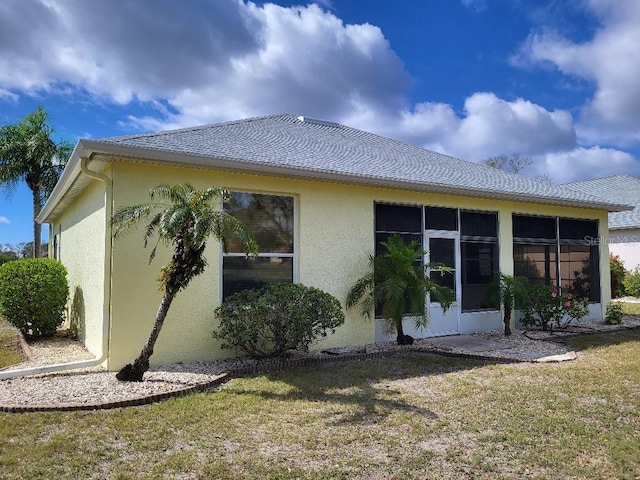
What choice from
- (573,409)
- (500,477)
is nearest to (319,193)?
(573,409)

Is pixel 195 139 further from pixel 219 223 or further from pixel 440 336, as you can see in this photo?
pixel 440 336

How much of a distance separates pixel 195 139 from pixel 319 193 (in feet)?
7.78

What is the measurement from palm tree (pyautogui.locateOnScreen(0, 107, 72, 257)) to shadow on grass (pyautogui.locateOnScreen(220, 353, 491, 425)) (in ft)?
65.7

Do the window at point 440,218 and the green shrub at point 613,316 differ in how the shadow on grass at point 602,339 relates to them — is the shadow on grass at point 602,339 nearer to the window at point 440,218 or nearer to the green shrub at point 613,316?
the green shrub at point 613,316

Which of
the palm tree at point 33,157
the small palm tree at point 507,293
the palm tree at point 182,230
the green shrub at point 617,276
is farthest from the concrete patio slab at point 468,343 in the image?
the palm tree at point 33,157

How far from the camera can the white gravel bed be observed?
17.3ft

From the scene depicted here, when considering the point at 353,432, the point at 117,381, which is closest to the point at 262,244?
the point at 117,381

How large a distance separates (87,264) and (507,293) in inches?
339

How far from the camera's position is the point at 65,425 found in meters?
4.51

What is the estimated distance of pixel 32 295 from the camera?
9188 millimetres

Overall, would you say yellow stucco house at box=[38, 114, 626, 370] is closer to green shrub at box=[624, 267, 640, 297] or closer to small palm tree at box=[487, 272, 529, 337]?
small palm tree at box=[487, 272, 529, 337]

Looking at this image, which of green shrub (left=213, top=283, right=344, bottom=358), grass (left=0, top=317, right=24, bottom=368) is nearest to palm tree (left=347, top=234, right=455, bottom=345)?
green shrub (left=213, top=283, right=344, bottom=358)

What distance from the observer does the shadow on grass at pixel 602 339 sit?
9.07 meters

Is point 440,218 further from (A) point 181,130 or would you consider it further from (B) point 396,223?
(A) point 181,130
